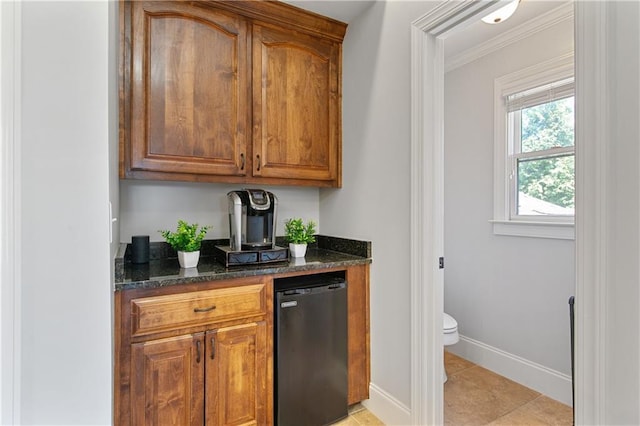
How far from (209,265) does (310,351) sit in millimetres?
709

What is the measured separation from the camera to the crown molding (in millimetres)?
1979

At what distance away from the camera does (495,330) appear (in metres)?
2.39

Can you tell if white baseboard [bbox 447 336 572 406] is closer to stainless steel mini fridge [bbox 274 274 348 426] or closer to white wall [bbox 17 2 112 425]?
stainless steel mini fridge [bbox 274 274 348 426]

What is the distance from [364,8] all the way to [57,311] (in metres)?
2.11

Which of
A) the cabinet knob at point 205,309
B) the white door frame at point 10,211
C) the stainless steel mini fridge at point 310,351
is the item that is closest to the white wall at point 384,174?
the stainless steel mini fridge at point 310,351

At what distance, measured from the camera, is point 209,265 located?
1.74 metres

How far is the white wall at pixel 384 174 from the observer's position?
1.69 metres

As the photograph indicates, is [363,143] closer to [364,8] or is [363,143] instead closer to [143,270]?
[364,8]

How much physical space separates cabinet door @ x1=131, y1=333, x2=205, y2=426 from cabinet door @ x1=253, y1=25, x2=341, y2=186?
3.32ft

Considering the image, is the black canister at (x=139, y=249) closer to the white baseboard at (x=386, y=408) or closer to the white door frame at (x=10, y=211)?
the white door frame at (x=10, y=211)

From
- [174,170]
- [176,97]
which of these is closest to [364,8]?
[176,97]

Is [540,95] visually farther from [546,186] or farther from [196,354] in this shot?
[196,354]

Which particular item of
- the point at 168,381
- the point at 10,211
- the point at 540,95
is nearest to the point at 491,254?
the point at 540,95

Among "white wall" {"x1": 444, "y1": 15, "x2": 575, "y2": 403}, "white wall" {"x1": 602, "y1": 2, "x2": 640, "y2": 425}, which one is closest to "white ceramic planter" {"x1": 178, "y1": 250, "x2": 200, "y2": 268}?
"white wall" {"x1": 602, "y1": 2, "x2": 640, "y2": 425}
